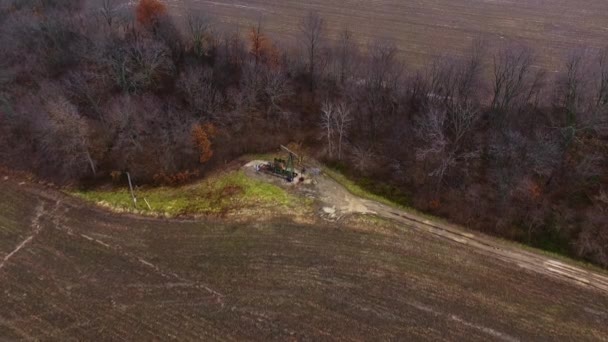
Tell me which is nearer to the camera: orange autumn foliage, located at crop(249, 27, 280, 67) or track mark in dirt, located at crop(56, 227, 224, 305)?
track mark in dirt, located at crop(56, 227, 224, 305)

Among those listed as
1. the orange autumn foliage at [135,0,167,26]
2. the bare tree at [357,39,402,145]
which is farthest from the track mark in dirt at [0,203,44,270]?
the bare tree at [357,39,402,145]

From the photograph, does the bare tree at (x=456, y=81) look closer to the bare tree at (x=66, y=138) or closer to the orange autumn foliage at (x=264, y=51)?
the orange autumn foliage at (x=264, y=51)

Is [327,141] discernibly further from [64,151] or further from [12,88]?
[12,88]

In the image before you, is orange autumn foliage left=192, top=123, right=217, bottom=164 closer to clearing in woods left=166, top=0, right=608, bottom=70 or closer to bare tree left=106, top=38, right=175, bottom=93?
bare tree left=106, top=38, right=175, bottom=93

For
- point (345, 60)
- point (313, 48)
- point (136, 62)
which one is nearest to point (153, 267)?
point (136, 62)

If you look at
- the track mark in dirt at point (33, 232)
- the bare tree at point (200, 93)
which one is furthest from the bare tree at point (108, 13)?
the track mark in dirt at point (33, 232)

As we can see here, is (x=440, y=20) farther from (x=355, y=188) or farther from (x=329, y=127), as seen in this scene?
(x=355, y=188)
